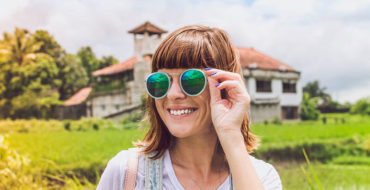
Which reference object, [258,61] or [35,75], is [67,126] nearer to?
[35,75]

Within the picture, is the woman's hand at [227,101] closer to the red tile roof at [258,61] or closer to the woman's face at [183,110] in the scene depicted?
the woman's face at [183,110]

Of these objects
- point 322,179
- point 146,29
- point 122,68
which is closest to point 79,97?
point 122,68

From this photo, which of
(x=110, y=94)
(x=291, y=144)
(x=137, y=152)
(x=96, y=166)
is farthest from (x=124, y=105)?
(x=137, y=152)

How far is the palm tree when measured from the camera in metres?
23.3

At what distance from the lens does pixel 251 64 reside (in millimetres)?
21938

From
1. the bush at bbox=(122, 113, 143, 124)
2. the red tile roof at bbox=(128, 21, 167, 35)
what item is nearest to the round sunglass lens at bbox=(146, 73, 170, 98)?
the bush at bbox=(122, 113, 143, 124)

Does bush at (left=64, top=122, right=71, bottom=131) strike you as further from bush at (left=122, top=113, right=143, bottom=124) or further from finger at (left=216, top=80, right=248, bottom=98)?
finger at (left=216, top=80, right=248, bottom=98)

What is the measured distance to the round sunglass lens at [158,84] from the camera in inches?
51.0

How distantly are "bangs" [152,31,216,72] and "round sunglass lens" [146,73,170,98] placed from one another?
0.15 feet

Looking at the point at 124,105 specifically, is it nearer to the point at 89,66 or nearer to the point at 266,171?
the point at 89,66

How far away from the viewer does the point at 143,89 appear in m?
20.2

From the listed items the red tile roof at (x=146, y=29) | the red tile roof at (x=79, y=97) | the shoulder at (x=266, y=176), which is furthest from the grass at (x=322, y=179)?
the red tile roof at (x=79, y=97)

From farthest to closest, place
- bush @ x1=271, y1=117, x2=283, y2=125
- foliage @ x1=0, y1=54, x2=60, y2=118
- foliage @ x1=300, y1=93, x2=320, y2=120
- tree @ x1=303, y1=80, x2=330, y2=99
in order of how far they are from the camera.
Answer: tree @ x1=303, y1=80, x2=330, y2=99, foliage @ x1=300, y1=93, x2=320, y2=120, bush @ x1=271, y1=117, x2=283, y2=125, foliage @ x1=0, y1=54, x2=60, y2=118

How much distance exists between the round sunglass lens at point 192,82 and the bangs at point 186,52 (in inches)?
1.6
